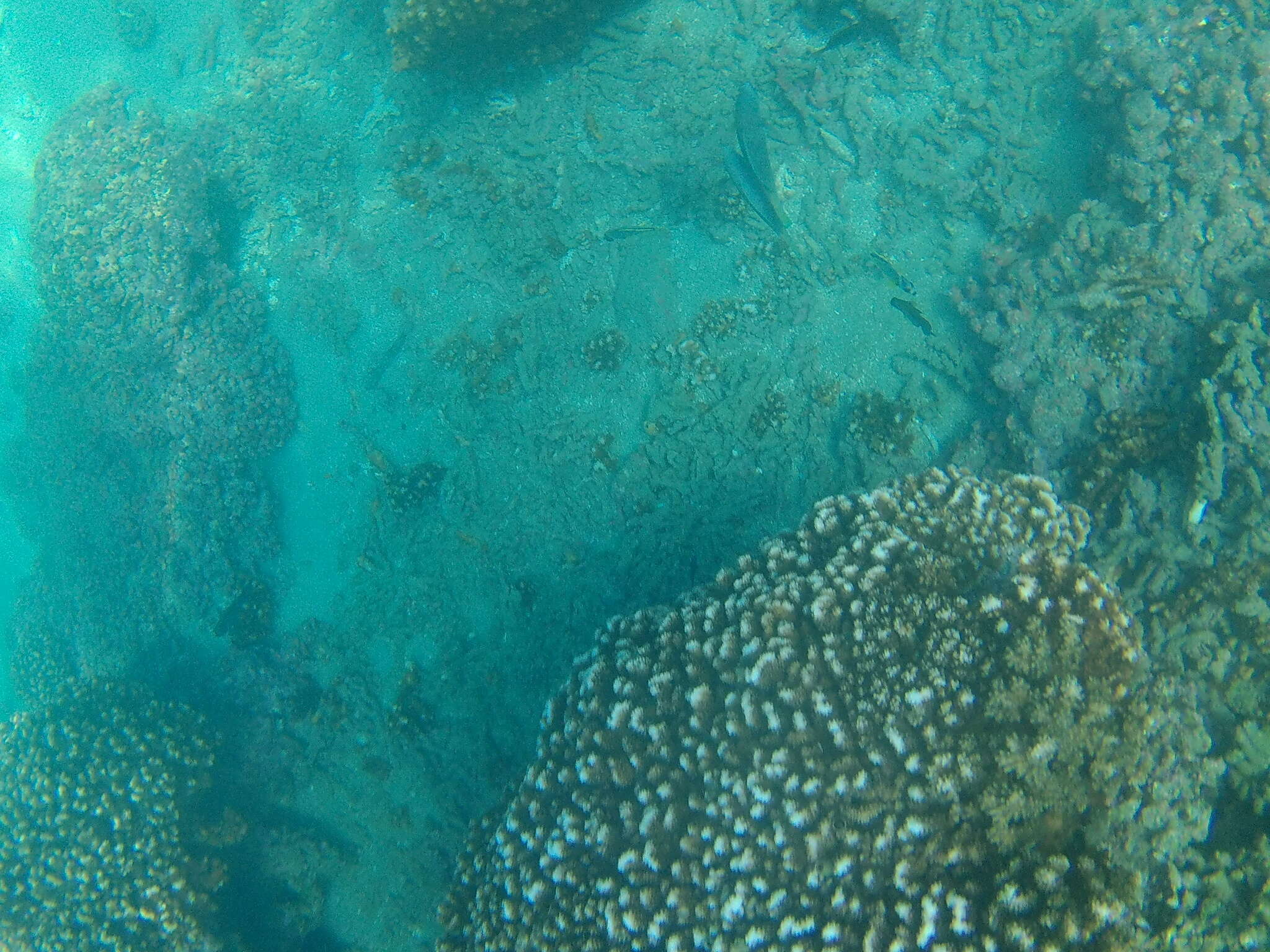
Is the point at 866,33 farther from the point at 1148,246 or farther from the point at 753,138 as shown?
the point at 1148,246

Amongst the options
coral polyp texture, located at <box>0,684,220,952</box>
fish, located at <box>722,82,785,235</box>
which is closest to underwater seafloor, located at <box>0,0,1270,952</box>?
coral polyp texture, located at <box>0,684,220,952</box>

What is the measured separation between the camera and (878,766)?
3748 millimetres

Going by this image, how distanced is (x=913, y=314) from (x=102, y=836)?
36.1 ft

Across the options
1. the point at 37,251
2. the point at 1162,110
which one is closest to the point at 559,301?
the point at 1162,110

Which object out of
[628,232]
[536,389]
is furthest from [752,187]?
[536,389]

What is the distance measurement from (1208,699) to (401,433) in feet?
27.9

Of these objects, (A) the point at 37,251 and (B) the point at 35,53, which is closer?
(A) the point at 37,251

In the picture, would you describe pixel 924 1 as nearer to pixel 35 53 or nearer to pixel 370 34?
pixel 370 34

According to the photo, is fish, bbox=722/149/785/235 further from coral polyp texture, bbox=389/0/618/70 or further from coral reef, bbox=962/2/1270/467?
coral polyp texture, bbox=389/0/618/70

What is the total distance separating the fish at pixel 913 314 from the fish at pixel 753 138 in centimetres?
206

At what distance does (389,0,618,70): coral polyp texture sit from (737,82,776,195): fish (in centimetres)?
284

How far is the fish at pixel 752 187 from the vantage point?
7.48 metres

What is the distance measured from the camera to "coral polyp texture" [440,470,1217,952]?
3.39m

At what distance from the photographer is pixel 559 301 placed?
819 cm
